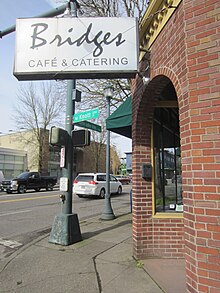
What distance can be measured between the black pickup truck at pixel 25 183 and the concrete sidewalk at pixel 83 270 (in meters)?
15.9

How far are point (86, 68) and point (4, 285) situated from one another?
134 inches

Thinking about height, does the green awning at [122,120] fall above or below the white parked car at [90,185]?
above

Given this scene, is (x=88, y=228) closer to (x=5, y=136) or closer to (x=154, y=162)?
(x=154, y=162)

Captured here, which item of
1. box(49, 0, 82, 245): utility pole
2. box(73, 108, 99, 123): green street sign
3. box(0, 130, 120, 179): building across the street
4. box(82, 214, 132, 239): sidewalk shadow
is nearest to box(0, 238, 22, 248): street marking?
box(49, 0, 82, 245): utility pole

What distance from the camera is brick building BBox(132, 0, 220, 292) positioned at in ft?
8.31

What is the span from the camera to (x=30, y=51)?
3.92 metres

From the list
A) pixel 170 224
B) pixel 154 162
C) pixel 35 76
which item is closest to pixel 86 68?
pixel 35 76

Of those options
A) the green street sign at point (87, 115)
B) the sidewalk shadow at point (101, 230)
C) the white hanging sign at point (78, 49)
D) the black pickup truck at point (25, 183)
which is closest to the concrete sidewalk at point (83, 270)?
the sidewalk shadow at point (101, 230)

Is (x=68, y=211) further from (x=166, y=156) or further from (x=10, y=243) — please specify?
(x=166, y=156)

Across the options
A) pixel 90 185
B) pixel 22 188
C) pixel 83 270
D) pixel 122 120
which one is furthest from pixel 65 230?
pixel 22 188

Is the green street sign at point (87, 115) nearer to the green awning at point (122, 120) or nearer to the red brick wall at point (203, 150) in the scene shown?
the green awning at point (122, 120)

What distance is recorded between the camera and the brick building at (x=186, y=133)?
253 centimetres

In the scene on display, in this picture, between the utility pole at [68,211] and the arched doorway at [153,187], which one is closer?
the arched doorway at [153,187]

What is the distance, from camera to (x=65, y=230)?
18.4ft
